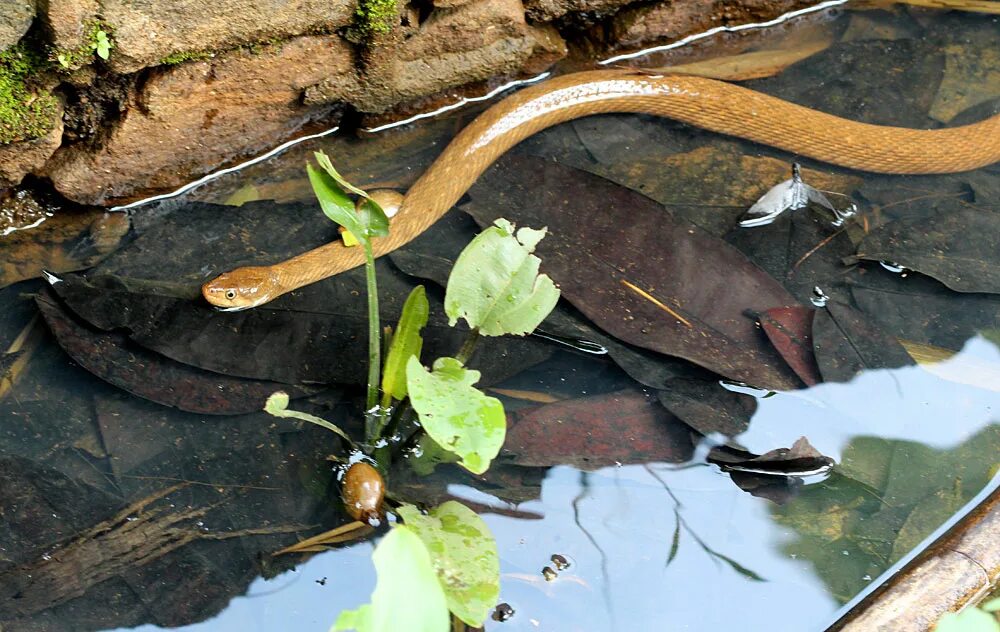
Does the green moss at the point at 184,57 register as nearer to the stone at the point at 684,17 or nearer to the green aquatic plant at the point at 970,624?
the stone at the point at 684,17

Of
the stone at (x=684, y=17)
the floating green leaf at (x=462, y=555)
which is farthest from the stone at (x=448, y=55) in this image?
the floating green leaf at (x=462, y=555)

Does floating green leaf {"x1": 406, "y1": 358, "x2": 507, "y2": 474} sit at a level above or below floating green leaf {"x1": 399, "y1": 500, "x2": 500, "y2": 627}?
above

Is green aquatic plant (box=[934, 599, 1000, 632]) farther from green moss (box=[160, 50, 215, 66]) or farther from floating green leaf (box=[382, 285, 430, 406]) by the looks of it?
green moss (box=[160, 50, 215, 66])

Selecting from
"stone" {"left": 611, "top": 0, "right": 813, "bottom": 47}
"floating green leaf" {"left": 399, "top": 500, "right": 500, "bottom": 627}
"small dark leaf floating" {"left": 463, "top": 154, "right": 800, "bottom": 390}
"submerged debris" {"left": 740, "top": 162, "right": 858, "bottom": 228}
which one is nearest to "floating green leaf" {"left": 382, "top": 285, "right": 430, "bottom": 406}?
"floating green leaf" {"left": 399, "top": 500, "right": 500, "bottom": 627}

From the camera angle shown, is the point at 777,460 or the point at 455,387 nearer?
the point at 455,387

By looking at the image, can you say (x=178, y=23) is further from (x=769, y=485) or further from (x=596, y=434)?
(x=769, y=485)

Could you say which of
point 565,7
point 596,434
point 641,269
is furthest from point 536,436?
point 565,7
